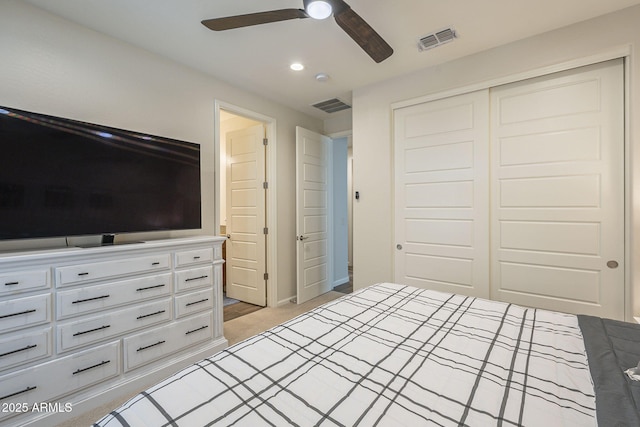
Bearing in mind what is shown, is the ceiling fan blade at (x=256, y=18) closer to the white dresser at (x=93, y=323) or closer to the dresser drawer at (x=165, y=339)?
the white dresser at (x=93, y=323)

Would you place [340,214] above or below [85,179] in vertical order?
below

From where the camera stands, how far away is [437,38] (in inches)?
91.7

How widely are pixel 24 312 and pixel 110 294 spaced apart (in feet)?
1.29

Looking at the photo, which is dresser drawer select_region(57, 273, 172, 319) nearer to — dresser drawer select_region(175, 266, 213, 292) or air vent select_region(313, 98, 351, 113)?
dresser drawer select_region(175, 266, 213, 292)

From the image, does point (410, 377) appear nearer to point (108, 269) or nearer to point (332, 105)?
point (108, 269)

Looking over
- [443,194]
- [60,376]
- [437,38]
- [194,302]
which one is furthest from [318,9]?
[60,376]

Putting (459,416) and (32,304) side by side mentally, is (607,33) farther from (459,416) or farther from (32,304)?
(32,304)

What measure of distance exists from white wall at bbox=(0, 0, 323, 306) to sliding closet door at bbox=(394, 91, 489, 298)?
6.51ft

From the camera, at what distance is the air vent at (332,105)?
3.67 m

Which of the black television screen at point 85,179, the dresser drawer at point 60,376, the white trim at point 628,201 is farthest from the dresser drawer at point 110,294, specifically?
the white trim at point 628,201

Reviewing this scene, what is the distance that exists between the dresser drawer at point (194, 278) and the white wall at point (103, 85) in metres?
0.51

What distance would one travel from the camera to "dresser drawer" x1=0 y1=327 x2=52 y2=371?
1486mm

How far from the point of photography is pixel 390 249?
3109mm

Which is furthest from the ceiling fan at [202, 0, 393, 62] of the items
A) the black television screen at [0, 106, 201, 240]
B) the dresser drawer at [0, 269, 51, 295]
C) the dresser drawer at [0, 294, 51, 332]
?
the dresser drawer at [0, 294, 51, 332]
